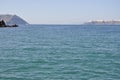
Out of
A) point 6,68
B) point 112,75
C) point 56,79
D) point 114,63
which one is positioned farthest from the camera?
point 114,63

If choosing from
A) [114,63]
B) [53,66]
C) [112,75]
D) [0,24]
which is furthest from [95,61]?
[0,24]

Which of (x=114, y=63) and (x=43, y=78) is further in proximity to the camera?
(x=114, y=63)

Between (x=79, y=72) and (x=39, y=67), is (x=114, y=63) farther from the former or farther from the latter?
(x=39, y=67)

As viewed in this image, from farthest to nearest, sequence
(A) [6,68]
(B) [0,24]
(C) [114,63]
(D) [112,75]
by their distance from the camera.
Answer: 1. (B) [0,24]
2. (C) [114,63]
3. (A) [6,68]
4. (D) [112,75]

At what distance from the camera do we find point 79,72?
2575 cm

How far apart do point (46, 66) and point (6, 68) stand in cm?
416

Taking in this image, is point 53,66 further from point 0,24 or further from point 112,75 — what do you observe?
point 0,24

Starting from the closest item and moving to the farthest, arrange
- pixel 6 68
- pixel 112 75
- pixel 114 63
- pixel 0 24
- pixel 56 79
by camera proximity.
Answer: pixel 56 79 → pixel 112 75 → pixel 6 68 → pixel 114 63 → pixel 0 24

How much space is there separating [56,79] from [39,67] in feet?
18.7

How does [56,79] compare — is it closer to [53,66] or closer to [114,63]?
[53,66]

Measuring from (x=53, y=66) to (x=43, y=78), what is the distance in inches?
234

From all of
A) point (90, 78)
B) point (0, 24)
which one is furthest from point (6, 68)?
point (0, 24)

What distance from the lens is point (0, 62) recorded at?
3145 cm

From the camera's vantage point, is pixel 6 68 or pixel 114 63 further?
pixel 114 63
